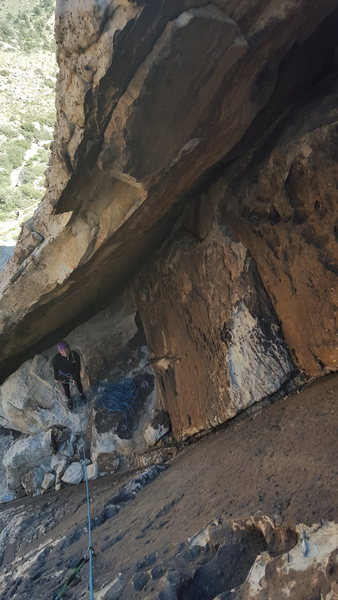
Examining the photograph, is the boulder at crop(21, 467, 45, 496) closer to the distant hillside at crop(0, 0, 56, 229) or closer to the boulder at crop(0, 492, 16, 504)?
the boulder at crop(0, 492, 16, 504)

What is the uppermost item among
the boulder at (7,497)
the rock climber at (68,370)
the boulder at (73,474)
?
the rock climber at (68,370)

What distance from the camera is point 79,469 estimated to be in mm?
6809

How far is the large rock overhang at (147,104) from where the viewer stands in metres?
2.94

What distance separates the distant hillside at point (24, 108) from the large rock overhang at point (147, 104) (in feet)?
48.9

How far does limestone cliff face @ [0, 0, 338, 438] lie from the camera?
3.06 meters

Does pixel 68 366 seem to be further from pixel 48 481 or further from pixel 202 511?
pixel 202 511

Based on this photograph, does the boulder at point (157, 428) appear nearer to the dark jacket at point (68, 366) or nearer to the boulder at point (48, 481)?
the dark jacket at point (68, 366)

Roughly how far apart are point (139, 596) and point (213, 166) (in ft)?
12.4

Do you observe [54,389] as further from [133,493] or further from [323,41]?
[323,41]

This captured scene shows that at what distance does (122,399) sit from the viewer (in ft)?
21.6

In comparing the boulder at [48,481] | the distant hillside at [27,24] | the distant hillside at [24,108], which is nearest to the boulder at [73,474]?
the boulder at [48,481]

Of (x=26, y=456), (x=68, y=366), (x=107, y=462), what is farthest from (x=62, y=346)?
(x=26, y=456)

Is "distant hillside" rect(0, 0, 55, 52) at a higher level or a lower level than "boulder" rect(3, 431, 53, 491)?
higher

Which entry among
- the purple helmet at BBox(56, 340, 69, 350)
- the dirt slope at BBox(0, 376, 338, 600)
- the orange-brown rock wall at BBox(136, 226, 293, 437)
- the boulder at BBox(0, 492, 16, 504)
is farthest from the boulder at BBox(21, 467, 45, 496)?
the orange-brown rock wall at BBox(136, 226, 293, 437)
